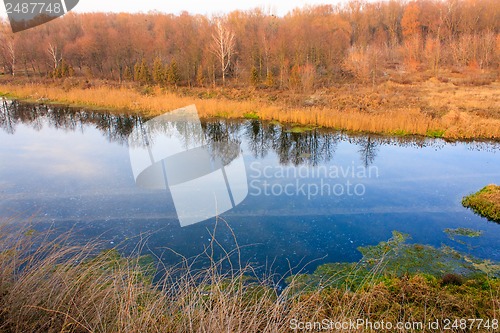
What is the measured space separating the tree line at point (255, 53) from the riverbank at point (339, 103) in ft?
7.68

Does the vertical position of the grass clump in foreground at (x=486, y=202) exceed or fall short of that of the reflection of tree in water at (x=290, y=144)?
it falls short

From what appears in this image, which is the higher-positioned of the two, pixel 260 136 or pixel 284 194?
pixel 260 136

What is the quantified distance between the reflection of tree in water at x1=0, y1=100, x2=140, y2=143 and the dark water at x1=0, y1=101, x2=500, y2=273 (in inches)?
28.9

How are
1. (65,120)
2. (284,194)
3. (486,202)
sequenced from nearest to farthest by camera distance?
(486,202) < (284,194) < (65,120)

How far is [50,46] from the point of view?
85.6 feet

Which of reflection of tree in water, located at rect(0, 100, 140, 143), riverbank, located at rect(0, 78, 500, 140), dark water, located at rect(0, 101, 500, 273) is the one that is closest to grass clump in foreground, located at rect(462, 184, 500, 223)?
dark water, located at rect(0, 101, 500, 273)

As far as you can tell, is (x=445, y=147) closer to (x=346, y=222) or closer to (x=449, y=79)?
(x=346, y=222)

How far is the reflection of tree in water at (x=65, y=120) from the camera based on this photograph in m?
13.0

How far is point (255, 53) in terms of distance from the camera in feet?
76.6

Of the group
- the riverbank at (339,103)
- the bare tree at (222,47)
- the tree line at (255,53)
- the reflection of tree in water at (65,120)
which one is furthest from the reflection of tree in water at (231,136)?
the bare tree at (222,47)

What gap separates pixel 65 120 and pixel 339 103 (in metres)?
10.7

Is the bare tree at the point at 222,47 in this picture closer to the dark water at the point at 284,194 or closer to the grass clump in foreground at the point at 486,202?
the dark water at the point at 284,194

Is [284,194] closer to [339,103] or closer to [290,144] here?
[290,144]

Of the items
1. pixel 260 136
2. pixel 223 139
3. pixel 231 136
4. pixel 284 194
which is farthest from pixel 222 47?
pixel 284 194
